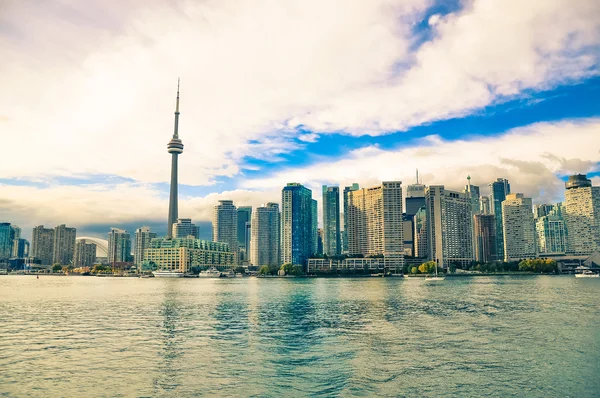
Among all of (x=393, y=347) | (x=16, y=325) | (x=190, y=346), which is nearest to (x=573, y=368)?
(x=393, y=347)

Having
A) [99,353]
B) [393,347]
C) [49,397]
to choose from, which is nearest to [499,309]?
[393,347]

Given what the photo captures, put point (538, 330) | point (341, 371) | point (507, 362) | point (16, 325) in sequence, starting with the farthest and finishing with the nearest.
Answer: point (16, 325)
point (538, 330)
point (507, 362)
point (341, 371)

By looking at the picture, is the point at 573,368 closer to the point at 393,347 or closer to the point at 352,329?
the point at 393,347

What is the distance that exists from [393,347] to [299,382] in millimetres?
15171

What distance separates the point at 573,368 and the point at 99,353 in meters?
42.0

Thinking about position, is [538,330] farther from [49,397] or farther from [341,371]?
[49,397]

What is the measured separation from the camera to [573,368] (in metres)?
38.6

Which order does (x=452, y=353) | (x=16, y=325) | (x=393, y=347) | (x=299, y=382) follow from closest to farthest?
(x=299, y=382) → (x=452, y=353) → (x=393, y=347) → (x=16, y=325)

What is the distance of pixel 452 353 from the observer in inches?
1731

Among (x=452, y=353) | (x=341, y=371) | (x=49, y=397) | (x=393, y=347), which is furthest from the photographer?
(x=393, y=347)

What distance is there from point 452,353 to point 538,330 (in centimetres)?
2031

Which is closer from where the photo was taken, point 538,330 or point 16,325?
point 538,330

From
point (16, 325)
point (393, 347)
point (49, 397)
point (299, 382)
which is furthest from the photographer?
point (16, 325)

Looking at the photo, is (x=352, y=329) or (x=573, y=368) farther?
(x=352, y=329)
